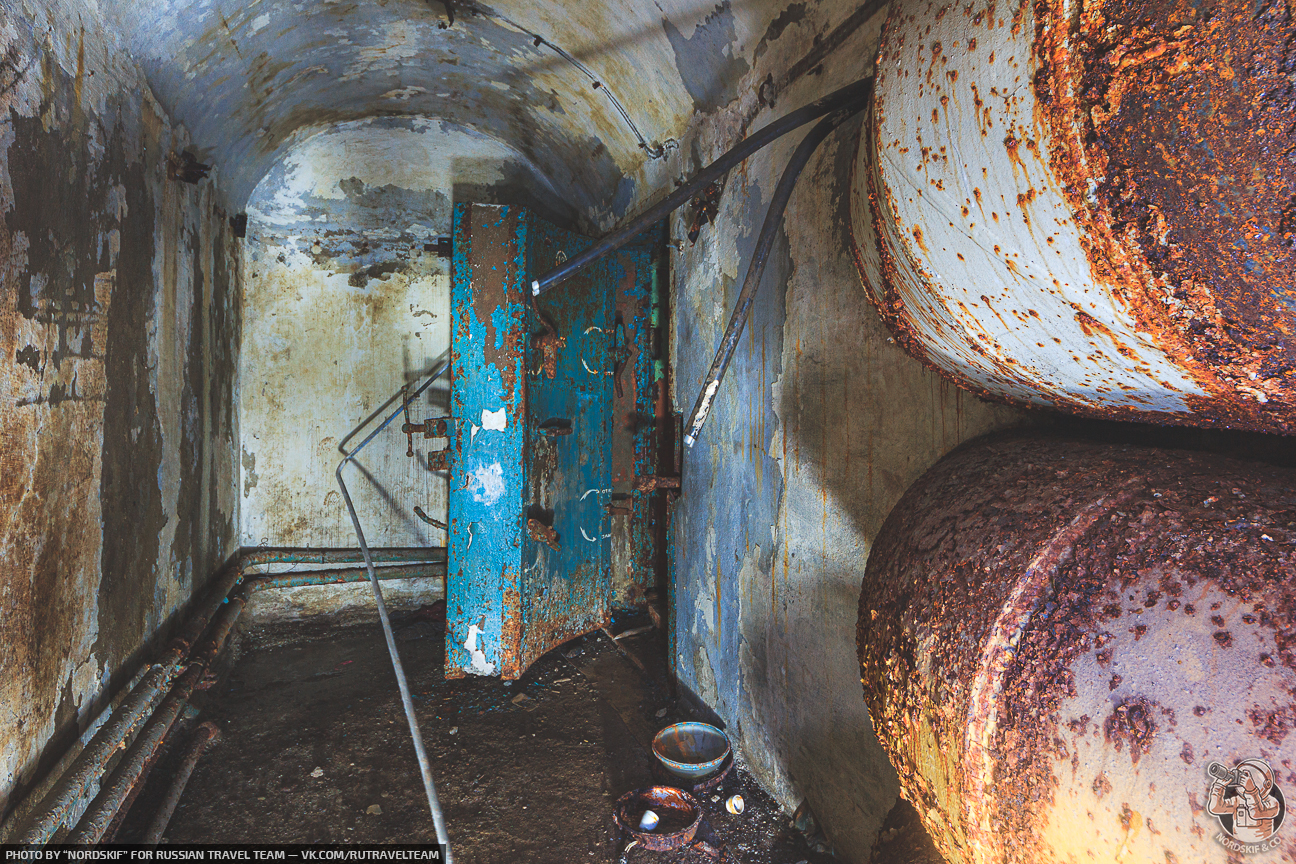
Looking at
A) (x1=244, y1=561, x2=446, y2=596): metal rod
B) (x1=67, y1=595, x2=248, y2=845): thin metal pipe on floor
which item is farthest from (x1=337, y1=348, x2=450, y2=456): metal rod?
(x1=67, y1=595, x2=248, y2=845): thin metal pipe on floor

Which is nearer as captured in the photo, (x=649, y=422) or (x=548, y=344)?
(x=548, y=344)

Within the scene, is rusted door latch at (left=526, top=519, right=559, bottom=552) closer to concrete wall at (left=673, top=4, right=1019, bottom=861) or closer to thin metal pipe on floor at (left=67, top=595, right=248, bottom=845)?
concrete wall at (left=673, top=4, right=1019, bottom=861)

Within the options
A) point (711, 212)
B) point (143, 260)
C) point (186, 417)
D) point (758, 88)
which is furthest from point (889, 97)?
point (186, 417)

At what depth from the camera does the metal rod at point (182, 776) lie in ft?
5.63

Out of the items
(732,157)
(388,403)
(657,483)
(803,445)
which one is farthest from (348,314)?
(803,445)

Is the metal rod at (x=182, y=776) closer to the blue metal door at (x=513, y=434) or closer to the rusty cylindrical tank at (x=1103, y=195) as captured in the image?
the blue metal door at (x=513, y=434)

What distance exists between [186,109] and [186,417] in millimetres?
1412

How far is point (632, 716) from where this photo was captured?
93.4 inches

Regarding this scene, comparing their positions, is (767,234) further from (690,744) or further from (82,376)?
(82,376)

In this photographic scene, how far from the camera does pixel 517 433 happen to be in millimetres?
2467

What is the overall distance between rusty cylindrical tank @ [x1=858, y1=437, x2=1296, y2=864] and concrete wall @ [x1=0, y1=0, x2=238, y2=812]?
213cm

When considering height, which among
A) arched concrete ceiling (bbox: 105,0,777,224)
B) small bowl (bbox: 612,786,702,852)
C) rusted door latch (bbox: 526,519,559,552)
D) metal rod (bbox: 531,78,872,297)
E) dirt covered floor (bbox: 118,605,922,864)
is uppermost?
arched concrete ceiling (bbox: 105,0,777,224)

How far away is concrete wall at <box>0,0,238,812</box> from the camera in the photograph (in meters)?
1.46

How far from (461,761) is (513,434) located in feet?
4.31
